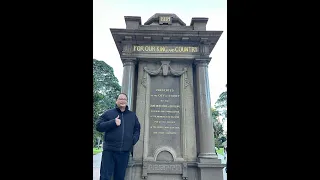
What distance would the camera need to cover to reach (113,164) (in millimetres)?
5172

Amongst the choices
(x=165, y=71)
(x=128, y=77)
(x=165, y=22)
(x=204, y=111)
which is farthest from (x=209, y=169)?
(x=165, y=22)

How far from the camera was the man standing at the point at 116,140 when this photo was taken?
16.6 feet

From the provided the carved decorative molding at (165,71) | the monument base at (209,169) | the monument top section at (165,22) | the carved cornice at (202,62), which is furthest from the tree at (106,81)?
the monument base at (209,169)

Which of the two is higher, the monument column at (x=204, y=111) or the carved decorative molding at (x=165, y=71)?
the carved decorative molding at (x=165, y=71)

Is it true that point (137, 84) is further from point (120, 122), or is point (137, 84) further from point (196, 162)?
point (196, 162)

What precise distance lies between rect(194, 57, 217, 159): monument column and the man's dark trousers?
2341mm

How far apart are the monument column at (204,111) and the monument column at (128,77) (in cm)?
209

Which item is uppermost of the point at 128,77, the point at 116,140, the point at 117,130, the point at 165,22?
the point at 165,22

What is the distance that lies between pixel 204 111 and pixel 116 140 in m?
2.97

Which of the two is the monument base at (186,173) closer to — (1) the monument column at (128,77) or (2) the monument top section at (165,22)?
(1) the monument column at (128,77)

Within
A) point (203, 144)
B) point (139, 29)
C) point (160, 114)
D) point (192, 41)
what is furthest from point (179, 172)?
point (139, 29)

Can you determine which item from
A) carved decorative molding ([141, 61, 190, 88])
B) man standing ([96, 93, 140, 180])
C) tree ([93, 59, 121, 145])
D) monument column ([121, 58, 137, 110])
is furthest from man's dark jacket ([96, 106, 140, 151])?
tree ([93, 59, 121, 145])

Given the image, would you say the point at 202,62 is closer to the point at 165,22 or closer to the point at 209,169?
the point at 165,22

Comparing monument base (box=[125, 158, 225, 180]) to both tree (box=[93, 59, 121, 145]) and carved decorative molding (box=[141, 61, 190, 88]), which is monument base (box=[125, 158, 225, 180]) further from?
tree (box=[93, 59, 121, 145])
